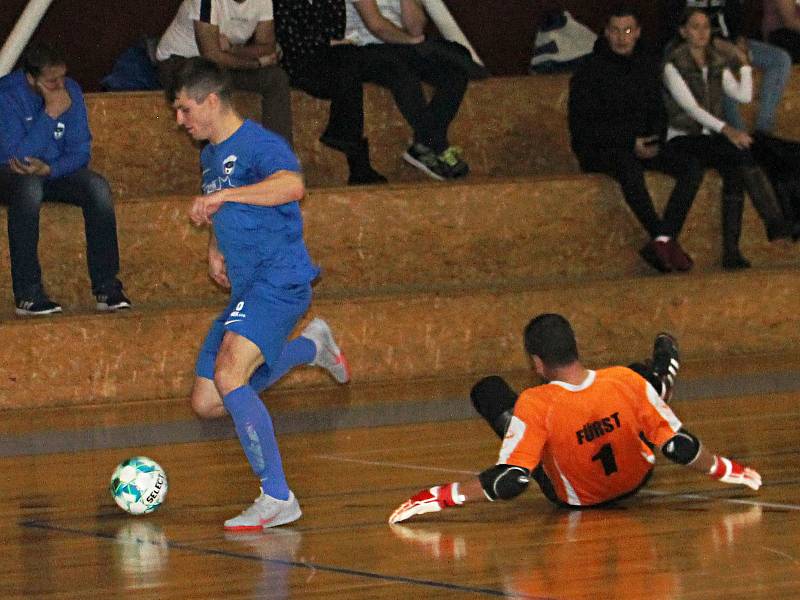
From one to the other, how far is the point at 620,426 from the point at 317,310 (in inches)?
166

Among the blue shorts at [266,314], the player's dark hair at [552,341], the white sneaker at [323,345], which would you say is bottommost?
the white sneaker at [323,345]

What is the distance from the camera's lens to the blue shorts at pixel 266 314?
568 cm

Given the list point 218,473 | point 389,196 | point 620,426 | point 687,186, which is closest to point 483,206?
point 389,196

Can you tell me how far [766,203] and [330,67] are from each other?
285 cm

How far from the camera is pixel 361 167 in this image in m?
10.4

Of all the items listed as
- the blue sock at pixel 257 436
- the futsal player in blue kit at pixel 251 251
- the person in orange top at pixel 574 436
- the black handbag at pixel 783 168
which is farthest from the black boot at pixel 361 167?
the person in orange top at pixel 574 436

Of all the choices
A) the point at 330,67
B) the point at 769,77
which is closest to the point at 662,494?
the point at 330,67

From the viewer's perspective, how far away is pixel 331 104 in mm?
10367

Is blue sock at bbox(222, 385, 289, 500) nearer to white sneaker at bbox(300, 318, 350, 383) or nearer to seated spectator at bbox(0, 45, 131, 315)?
white sneaker at bbox(300, 318, 350, 383)

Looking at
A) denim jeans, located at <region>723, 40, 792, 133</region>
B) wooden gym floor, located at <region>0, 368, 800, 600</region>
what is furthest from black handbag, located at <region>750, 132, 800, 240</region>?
wooden gym floor, located at <region>0, 368, 800, 600</region>

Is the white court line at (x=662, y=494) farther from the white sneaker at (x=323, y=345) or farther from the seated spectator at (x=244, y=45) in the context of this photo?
the seated spectator at (x=244, y=45)

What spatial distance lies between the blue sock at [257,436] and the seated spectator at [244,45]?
4.62 metres

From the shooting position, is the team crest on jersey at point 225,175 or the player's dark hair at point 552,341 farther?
the team crest on jersey at point 225,175

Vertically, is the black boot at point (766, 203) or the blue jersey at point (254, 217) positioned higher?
the blue jersey at point (254, 217)
